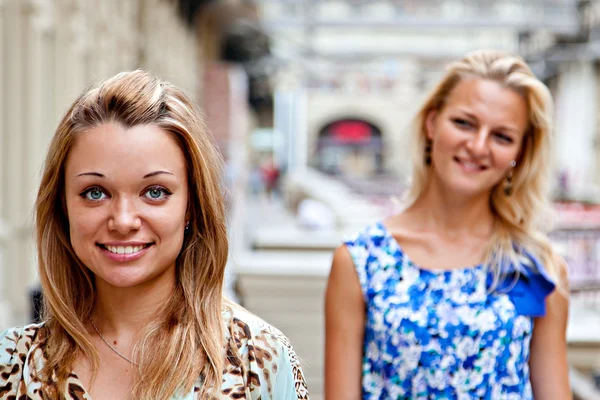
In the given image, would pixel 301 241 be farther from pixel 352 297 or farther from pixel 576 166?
pixel 576 166

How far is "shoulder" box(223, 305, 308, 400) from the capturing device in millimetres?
1667

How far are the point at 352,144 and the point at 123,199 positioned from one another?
5805 cm

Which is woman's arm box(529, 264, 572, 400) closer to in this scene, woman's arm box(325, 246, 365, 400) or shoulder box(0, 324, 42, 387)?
woman's arm box(325, 246, 365, 400)

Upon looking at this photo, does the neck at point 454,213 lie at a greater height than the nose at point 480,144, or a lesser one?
lesser

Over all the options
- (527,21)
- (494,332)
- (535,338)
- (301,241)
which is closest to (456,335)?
(494,332)

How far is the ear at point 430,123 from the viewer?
2631 millimetres

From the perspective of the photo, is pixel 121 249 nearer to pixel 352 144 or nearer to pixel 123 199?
pixel 123 199

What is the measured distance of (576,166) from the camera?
37750 mm

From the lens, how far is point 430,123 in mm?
2648

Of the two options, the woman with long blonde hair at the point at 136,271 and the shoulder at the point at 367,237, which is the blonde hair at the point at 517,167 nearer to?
the shoulder at the point at 367,237

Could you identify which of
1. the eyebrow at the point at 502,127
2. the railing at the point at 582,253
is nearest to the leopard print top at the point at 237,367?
the eyebrow at the point at 502,127

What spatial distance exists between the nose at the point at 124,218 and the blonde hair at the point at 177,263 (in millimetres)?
145

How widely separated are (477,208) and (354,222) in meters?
7.50

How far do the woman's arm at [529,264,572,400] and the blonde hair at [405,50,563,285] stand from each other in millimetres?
135
